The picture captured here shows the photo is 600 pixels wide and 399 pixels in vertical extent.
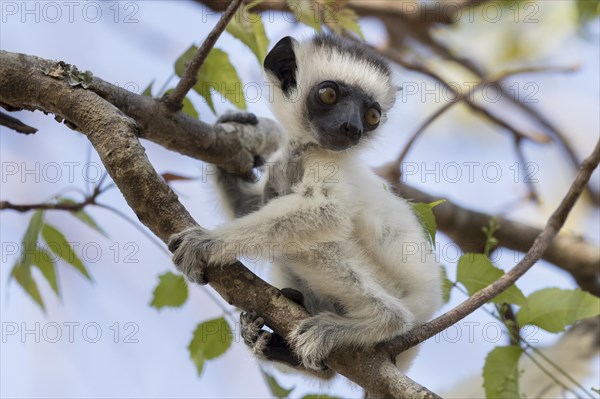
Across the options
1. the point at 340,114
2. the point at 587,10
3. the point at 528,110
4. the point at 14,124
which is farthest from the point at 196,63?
the point at 528,110

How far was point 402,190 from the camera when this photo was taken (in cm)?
539

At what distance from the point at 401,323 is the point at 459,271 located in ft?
1.22

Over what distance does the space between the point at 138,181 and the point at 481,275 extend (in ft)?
5.28

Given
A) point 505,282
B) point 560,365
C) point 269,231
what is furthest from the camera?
point 560,365

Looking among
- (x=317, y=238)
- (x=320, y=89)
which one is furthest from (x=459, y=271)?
(x=320, y=89)

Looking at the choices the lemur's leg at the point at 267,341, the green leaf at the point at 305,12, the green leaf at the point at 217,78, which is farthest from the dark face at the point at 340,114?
the lemur's leg at the point at 267,341

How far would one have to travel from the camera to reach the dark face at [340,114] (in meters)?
4.15

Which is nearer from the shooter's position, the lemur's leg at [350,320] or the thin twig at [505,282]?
the thin twig at [505,282]

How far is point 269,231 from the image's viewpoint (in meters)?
3.58

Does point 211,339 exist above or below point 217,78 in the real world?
below

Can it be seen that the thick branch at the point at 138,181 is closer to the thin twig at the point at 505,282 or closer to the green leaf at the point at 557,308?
the thin twig at the point at 505,282

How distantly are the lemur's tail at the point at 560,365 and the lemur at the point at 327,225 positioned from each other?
1502 millimetres

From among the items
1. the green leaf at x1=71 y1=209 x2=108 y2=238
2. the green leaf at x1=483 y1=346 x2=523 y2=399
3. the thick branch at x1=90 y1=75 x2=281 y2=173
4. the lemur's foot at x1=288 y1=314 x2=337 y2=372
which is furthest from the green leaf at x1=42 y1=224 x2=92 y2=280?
the green leaf at x1=483 y1=346 x2=523 y2=399

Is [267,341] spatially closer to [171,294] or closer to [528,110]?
[171,294]
